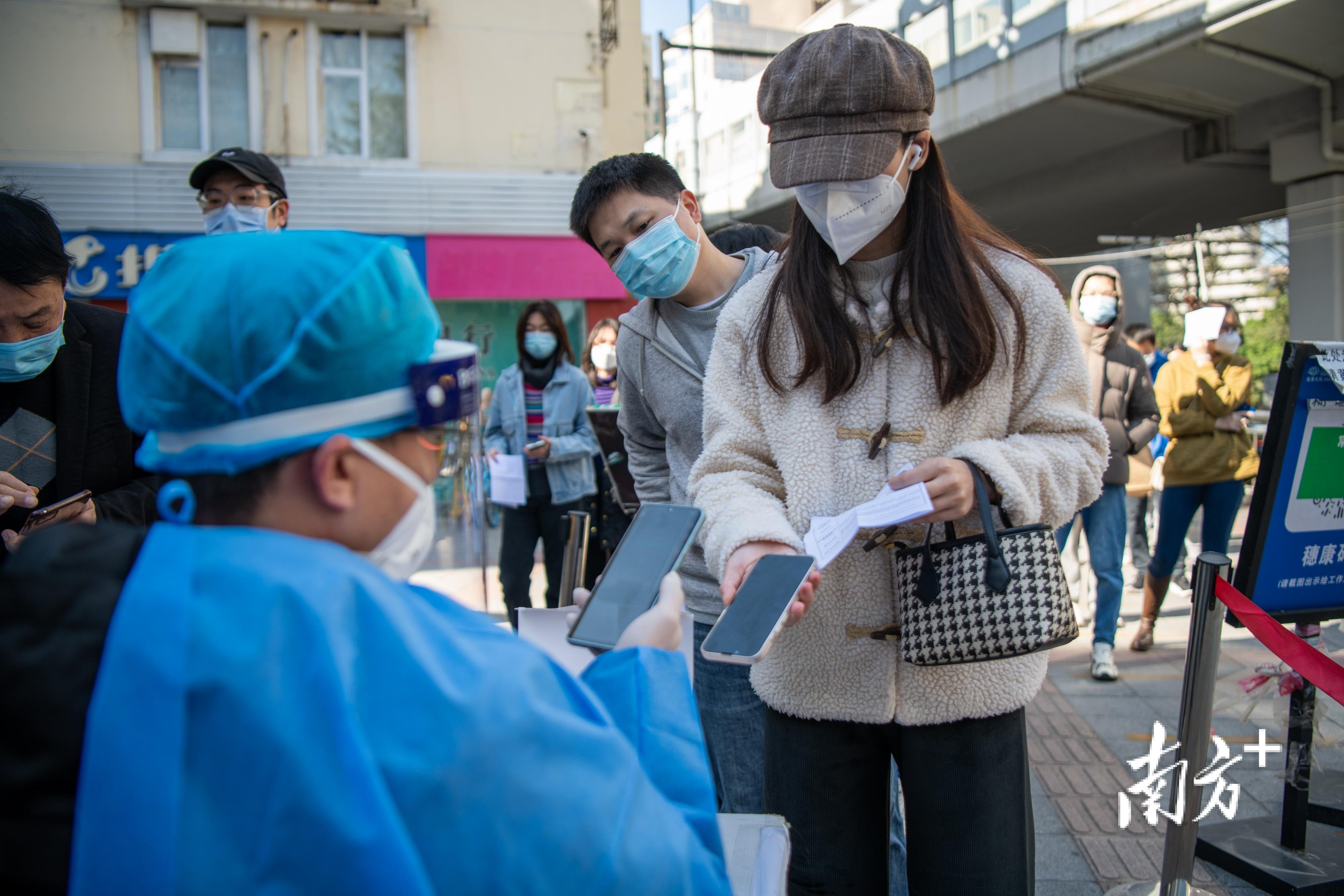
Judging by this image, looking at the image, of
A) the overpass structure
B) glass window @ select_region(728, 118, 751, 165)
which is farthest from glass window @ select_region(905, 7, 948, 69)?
glass window @ select_region(728, 118, 751, 165)

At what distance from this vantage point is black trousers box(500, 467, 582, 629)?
5.49 meters

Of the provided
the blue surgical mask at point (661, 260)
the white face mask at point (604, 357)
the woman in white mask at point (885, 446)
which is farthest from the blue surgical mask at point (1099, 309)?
the woman in white mask at point (885, 446)

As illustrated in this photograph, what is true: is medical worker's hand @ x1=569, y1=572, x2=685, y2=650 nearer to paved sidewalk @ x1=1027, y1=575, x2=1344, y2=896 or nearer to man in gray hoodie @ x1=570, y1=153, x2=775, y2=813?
man in gray hoodie @ x1=570, y1=153, x2=775, y2=813

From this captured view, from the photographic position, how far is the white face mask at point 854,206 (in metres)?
1.72

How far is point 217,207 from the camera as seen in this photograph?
3428 millimetres

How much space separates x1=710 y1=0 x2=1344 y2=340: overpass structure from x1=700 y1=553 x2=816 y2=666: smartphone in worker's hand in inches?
268

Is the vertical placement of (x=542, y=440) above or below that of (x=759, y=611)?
above

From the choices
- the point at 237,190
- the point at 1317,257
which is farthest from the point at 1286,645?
the point at 1317,257

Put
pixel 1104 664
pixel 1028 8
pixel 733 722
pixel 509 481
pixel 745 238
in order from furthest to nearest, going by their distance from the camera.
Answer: pixel 1028 8 < pixel 509 481 < pixel 1104 664 < pixel 745 238 < pixel 733 722

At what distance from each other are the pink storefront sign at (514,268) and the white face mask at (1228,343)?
28.1 ft

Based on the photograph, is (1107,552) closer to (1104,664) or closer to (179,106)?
(1104,664)

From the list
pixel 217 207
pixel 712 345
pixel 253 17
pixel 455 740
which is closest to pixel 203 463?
pixel 455 740

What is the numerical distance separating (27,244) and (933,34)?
1295 cm

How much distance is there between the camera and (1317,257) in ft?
34.5
